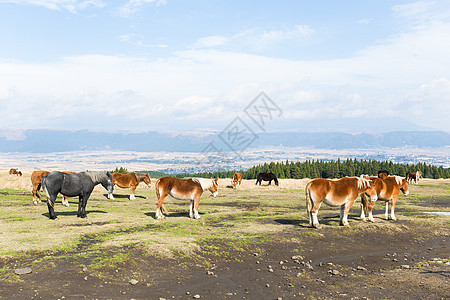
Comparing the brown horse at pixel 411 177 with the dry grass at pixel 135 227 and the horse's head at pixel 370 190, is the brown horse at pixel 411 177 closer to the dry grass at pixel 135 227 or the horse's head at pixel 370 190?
the dry grass at pixel 135 227

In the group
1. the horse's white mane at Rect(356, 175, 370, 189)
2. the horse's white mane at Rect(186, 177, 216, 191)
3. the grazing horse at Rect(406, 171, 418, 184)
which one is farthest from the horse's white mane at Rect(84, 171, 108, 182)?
the grazing horse at Rect(406, 171, 418, 184)

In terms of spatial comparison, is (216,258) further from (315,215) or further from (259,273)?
(315,215)

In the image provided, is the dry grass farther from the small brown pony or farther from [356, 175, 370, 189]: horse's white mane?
the small brown pony

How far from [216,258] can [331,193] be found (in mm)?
8154

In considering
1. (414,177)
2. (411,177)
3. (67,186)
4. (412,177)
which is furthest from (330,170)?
(67,186)

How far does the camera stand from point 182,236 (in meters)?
15.6

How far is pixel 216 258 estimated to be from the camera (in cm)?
1329

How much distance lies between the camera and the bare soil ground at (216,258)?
33.4 feet

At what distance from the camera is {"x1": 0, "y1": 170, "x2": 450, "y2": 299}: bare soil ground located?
33.4 feet

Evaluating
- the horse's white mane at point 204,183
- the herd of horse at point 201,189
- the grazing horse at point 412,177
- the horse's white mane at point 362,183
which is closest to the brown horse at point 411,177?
the grazing horse at point 412,177

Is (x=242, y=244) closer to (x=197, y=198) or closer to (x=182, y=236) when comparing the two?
(x=182, y=236)

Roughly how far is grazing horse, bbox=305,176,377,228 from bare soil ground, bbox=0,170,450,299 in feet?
3.34

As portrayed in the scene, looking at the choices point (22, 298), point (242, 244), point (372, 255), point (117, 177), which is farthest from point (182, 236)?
point (117, 177)

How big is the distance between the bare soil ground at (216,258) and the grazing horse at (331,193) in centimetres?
102
